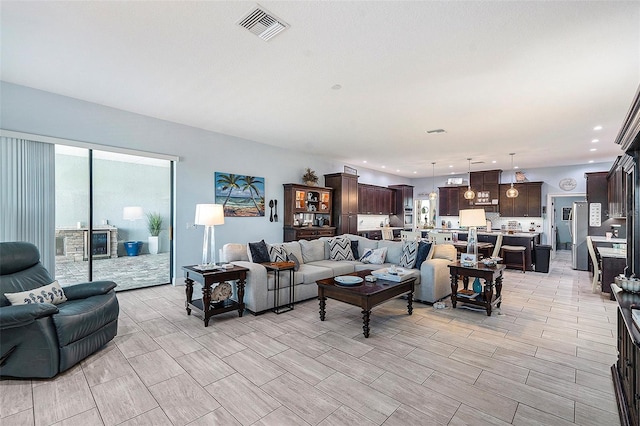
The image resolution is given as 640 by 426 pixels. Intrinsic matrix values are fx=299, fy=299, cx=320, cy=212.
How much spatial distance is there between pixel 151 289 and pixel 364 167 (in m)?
7.21

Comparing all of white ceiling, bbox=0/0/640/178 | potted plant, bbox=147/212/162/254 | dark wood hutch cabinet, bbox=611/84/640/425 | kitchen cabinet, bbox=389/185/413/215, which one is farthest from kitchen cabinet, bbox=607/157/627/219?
potted plant, bbox=147/212/162/254

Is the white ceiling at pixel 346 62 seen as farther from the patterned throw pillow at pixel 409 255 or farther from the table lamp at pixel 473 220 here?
the patterned throw pillow at pixel 409 255

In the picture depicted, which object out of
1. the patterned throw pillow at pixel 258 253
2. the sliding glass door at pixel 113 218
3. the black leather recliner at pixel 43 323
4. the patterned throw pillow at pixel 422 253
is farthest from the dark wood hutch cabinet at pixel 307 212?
the black leather recliner at pixel 43 323

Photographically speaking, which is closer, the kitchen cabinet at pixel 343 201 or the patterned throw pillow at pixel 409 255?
the patterned throw pillow at pixel 409 255

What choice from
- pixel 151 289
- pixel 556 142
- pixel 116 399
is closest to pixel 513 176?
pixel 556 142

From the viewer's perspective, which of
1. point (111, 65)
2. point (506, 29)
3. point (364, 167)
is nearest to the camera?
point (506, 29)

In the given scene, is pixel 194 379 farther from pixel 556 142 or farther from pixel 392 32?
pixel 556 142

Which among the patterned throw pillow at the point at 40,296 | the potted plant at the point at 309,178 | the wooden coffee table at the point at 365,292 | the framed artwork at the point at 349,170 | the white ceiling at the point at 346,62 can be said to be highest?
the white ceiling at the point at 346,62

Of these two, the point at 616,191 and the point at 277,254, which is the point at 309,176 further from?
the point at 616,191

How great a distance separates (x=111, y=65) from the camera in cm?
331

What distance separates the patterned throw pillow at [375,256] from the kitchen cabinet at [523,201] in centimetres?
704

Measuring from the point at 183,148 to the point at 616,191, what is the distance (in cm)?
852

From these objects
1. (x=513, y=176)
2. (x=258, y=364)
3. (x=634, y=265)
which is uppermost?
(x=513, y=176)

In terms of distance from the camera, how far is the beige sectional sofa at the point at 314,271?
157 inches
